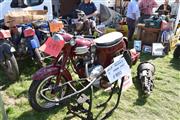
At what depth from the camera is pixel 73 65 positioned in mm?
3912

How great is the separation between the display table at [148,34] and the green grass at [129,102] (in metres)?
1.80

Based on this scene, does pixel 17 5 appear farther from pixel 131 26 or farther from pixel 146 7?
pixel 146 7

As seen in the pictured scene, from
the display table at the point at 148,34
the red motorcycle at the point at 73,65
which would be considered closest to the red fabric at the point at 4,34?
the red motorcycle at the point at 73,65

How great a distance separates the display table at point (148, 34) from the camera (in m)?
6.75

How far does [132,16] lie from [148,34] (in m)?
0.74

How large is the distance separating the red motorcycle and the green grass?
252 mm

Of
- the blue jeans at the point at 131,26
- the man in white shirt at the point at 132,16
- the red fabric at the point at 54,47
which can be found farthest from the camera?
the blue jeans at the point at 131,26

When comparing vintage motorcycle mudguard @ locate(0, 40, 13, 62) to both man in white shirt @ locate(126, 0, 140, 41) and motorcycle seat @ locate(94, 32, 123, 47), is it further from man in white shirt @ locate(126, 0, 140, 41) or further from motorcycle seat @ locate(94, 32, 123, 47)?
man in white shirt @ locate(126, 0, 140, 41)

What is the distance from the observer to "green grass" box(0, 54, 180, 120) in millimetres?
3721

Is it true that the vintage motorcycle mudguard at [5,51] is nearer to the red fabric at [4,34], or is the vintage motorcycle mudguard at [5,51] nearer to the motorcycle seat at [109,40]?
the red fabric at [4,34]

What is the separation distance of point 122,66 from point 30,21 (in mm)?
2667

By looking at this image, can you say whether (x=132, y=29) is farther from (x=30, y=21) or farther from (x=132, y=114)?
(x=132, y=114)

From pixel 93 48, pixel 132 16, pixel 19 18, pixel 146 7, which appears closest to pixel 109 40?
pixel 93 48

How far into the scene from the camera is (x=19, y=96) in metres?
4.22
